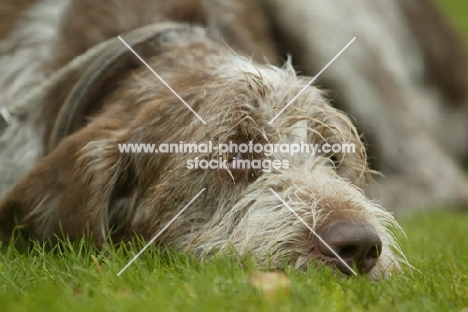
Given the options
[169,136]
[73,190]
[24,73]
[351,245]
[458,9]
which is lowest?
[458,9]

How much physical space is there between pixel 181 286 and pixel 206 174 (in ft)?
3.06

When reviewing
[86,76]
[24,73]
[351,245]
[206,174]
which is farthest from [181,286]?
[24,73]

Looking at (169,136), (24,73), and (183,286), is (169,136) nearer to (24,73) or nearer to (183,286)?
(183,286)

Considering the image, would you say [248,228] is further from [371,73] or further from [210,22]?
[371,73]

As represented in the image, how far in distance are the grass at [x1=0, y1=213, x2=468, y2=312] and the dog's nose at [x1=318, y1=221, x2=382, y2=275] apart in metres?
0.10

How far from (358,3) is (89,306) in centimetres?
516

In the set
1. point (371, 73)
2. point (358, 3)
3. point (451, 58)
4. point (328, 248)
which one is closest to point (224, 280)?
point (328, 248)

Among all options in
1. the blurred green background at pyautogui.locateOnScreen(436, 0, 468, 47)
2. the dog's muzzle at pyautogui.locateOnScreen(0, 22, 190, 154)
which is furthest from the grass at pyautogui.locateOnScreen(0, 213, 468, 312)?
the blurred green background at pyautogui.locateOnScreen(436, 0, 468, 47)

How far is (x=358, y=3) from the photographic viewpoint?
7.18 m

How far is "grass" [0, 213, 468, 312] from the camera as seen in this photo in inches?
103

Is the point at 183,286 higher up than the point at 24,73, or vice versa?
the point at 24,73

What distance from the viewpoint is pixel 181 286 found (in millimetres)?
2854

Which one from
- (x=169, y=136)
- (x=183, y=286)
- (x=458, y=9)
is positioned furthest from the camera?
(x=458, y=9)

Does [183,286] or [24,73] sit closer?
[183,286]
